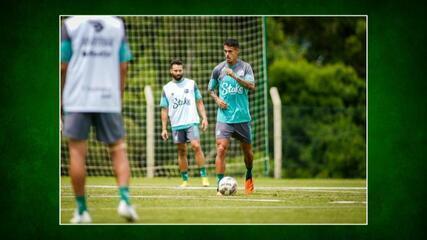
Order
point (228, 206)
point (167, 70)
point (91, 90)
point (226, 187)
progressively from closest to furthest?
1. point (91, 90)
2. point (228, 206)
3. point (226, 187)
4. point (167, 70)

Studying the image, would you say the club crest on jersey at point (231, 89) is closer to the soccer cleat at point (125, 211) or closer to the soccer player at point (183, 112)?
the soccer player at point (183, 112)

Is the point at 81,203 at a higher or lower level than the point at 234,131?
lower

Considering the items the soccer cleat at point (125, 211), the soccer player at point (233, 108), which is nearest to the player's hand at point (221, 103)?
the soccer player at point (233, 108)

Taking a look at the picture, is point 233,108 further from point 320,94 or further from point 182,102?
point 320,94

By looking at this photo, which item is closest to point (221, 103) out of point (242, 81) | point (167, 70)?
point (242, 81)

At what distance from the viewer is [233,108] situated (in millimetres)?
12000

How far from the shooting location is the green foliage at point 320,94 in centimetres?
2123

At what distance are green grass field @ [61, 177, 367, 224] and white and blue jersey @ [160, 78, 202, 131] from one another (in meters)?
1.06

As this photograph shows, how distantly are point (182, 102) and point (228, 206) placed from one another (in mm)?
3261

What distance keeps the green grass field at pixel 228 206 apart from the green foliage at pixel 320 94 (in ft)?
27.1
